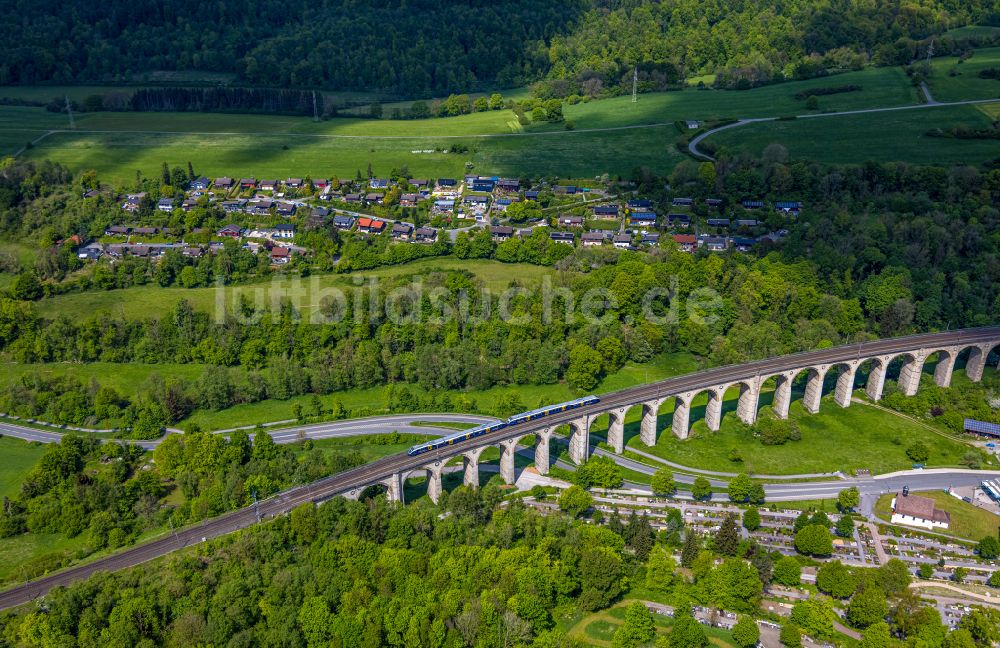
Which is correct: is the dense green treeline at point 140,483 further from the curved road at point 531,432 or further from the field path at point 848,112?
the field path at point 848,112

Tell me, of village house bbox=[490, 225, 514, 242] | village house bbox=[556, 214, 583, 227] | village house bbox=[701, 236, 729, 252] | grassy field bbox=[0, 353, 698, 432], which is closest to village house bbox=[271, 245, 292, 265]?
grassy field bbox=[0, 353, 698, 432]

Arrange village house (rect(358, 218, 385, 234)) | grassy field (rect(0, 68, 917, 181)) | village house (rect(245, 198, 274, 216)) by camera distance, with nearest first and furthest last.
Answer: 1. village house (rect(358, 218, 385, 234))
2. village house (rect(245, 198, 274, 216))
3. grassy field (rect(0, 68, 917, 181))

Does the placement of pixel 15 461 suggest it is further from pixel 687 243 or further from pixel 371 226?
pixel 687 243

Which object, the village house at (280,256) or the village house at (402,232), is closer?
the village house at (280,256)

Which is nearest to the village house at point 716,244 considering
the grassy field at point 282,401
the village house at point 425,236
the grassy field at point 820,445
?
the grassy field at point 282,401

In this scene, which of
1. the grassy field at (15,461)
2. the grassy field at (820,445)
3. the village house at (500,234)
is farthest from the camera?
the village house at (500,234)

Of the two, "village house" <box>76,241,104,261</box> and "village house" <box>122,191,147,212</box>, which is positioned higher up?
"village house" <box>122,191,147,212</box>

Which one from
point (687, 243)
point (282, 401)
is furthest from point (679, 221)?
point (282, 401)

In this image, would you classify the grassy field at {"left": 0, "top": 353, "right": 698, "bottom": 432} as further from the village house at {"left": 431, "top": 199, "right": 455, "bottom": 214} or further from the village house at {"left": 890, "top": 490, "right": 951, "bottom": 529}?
the village house at {"left": 431, "top": 199, "right": 455, "bottom": 214}
